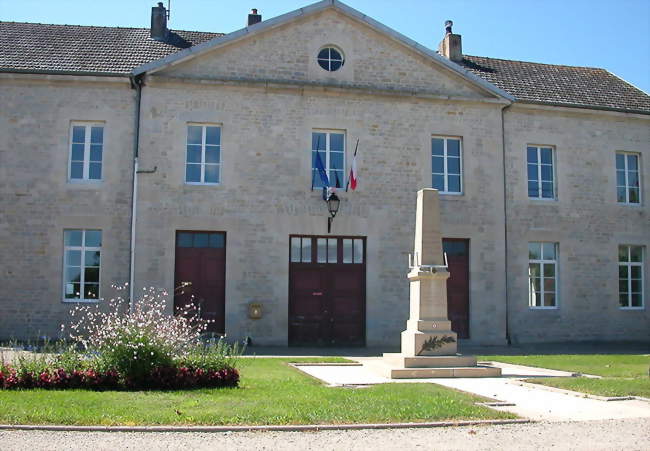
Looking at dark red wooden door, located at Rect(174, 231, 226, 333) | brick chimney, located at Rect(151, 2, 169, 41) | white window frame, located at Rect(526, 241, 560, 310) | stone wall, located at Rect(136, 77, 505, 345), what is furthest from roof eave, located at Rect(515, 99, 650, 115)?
brick chimney, located at Rect(151, 2, 169, 41)

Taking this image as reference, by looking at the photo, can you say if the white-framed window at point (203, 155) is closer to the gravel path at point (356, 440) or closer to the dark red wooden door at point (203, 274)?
the dark red wooden door at point (203, 274)

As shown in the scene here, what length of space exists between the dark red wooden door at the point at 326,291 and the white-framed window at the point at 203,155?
9.40 ft

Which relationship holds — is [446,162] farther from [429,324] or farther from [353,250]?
[429,324]

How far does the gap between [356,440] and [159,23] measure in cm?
1773

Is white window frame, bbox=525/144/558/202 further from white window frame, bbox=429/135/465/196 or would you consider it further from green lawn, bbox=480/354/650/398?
green lawn, bbox=480/354/650/398

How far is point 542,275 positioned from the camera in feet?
69.3

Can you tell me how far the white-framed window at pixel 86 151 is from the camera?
61.9ft

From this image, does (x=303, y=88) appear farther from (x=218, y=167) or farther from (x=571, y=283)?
(x=571, y=283)

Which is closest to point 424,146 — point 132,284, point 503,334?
point 503,334

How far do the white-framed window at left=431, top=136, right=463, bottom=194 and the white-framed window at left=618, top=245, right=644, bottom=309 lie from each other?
5785mm

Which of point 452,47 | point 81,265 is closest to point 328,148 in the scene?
point 452,47

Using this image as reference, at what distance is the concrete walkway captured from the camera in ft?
27.7

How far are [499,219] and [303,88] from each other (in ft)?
Result: 22.2

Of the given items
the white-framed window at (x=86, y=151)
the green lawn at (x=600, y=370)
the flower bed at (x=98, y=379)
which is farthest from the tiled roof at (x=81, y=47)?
the green lawn at (x=600, y=370)
